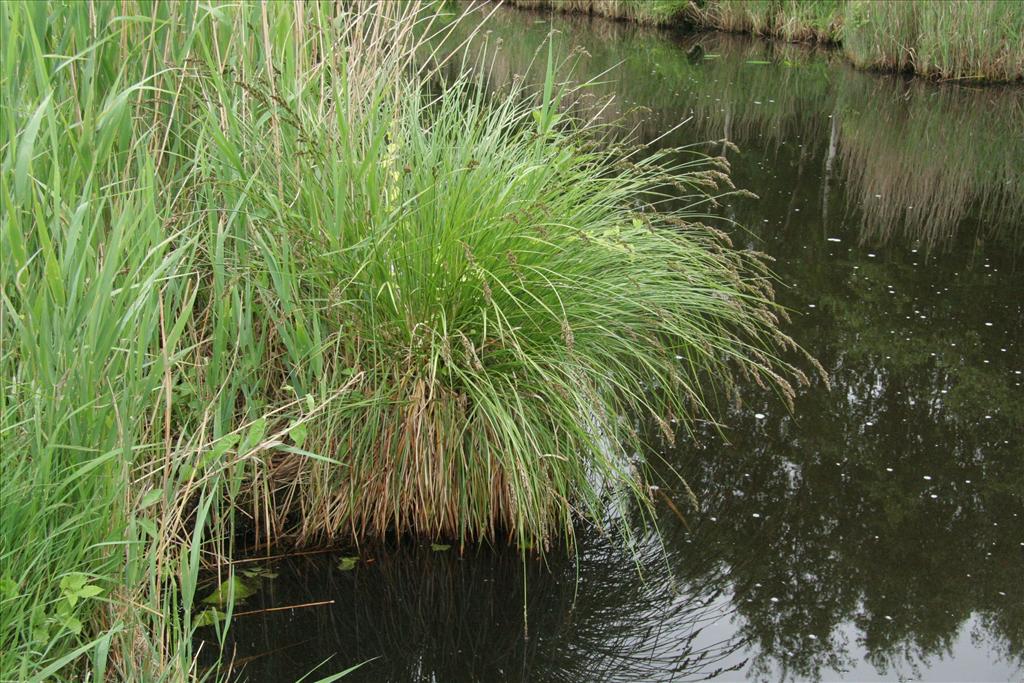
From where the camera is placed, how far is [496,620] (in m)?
3.15

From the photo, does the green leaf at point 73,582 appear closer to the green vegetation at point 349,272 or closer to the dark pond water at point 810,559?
the green vegetation at point 349,272

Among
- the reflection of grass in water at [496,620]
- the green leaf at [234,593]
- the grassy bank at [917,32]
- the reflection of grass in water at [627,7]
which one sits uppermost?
the grassy bank at [917,32]

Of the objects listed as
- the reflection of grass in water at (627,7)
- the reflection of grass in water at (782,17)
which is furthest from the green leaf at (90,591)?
the reflection of grass in water at (627,7)

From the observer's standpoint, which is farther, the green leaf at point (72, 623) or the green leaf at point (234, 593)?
the green leaf at point (234, 593)

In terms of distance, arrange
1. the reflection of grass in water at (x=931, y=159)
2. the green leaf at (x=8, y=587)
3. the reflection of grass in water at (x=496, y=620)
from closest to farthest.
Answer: the green leaf at (x=8, y=587) → the reflection of grass in water at (x=496, y=620) → the reflection of grass in water at (x=931, y=159)

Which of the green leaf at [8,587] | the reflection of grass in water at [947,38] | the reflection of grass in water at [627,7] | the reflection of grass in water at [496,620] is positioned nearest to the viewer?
Answer: the green leaf at [8,587]

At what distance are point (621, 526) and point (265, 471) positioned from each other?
1.22 meters

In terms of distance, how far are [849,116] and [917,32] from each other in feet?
8.09

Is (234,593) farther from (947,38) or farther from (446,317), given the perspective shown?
(947,38)

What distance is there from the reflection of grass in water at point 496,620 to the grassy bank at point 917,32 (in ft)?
33.2

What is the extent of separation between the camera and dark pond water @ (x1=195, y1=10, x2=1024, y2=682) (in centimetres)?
303

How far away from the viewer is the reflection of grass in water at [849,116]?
7812 millimetres

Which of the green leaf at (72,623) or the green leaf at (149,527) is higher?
the green leaf at (149,527)

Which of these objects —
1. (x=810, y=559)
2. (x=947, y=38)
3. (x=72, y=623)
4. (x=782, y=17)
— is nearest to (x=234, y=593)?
(x=72, y=623)
